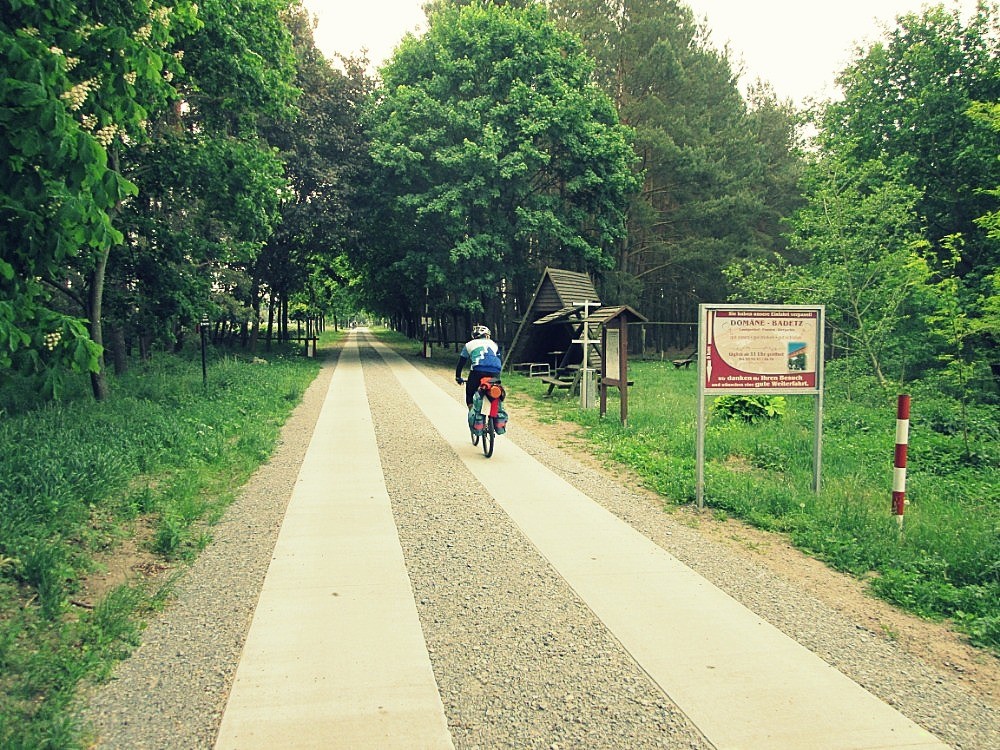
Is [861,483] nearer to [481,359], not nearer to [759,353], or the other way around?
[759,353]

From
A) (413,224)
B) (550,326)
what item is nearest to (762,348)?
(550,326)

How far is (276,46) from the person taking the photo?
1642cm

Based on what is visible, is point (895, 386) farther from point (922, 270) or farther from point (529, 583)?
point (529, 583)

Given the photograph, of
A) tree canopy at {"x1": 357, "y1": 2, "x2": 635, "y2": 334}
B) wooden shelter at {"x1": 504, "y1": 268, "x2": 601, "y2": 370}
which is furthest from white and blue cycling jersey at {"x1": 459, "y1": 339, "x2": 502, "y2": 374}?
tree canopy at {"x1": 357, "y1": 2, "x2": 635, "y2": 334}

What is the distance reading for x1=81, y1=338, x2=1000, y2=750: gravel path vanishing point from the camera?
3.03m

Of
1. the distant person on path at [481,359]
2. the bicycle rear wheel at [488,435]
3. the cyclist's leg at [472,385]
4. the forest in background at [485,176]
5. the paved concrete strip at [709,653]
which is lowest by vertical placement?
the paved concrete strip at [709,653]

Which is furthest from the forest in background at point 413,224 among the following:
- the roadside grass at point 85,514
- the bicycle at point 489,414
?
the bicycle at point 489,414

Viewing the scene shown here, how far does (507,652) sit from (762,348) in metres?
4.73

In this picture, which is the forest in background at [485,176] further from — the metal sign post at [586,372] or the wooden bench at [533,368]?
the wooden bench at [533,368]

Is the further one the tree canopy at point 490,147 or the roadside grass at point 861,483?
the tree canopy at point 490,147

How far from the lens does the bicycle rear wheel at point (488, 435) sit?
9445 millimetres

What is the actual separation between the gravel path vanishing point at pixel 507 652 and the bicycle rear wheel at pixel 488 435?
3.01m

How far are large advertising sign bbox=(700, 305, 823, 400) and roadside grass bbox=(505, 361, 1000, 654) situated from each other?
1131mm

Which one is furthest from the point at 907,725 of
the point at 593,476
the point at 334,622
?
the point at 593,476
